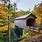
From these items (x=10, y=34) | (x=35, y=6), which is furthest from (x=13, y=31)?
(x=35, y=6)

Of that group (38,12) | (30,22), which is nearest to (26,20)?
(30,22)

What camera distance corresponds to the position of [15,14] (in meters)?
2.42

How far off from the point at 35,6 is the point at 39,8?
0.09 metres

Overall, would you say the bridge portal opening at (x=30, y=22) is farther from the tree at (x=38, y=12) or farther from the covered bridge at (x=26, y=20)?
the tree at (x=38, y=12)

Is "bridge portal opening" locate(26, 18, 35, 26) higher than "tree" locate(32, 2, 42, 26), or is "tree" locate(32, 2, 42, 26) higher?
"tree" locate(32, 2, 42, 26)

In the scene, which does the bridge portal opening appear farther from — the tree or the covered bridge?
the tree

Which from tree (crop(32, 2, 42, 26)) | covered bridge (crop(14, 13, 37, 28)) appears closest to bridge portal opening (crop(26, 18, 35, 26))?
covered bridge (crop(14, 13, 37, 28))

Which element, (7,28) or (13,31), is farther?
(13,31)

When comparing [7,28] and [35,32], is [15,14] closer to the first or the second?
[7,28]

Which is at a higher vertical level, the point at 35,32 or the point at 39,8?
the point at 39,8

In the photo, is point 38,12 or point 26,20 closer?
point 38,12

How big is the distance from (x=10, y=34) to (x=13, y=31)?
81 mm

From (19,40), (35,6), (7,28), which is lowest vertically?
(19,40)

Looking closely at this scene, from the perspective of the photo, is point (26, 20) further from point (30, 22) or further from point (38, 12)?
point (38, 12)
